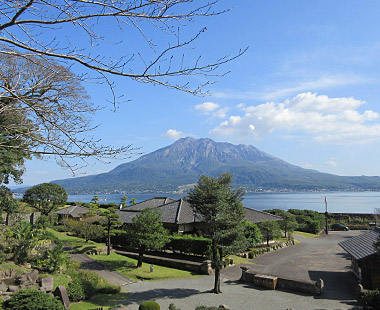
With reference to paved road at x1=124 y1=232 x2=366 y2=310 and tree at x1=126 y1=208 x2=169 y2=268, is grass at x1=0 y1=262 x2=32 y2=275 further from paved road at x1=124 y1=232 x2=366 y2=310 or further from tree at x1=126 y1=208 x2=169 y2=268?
tree at x1=126 y1=208 x2=169 y2=268

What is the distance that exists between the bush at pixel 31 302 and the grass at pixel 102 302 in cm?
283

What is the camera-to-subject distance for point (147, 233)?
2108 centimetres

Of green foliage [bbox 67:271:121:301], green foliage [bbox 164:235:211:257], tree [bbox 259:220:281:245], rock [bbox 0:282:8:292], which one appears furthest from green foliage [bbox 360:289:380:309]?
tree [bbox 259:220:281:245]

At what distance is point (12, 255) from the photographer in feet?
57.2

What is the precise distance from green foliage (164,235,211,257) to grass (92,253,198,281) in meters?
2.31

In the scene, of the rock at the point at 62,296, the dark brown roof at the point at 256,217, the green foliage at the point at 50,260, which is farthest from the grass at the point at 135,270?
the dark brown roof at the point at 256,217

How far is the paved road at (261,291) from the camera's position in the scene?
44.5 feet

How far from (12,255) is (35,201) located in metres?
29.4

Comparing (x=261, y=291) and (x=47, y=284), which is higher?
(x=47, y=284)

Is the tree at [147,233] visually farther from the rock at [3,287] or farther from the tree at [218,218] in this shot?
the rock at [3,287]

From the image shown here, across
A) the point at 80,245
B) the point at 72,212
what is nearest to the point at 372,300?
the point at 80,245

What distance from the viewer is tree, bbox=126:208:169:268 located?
68.5ft

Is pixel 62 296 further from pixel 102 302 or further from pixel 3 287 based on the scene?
pixel 3 287

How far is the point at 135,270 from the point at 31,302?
11.7 m
